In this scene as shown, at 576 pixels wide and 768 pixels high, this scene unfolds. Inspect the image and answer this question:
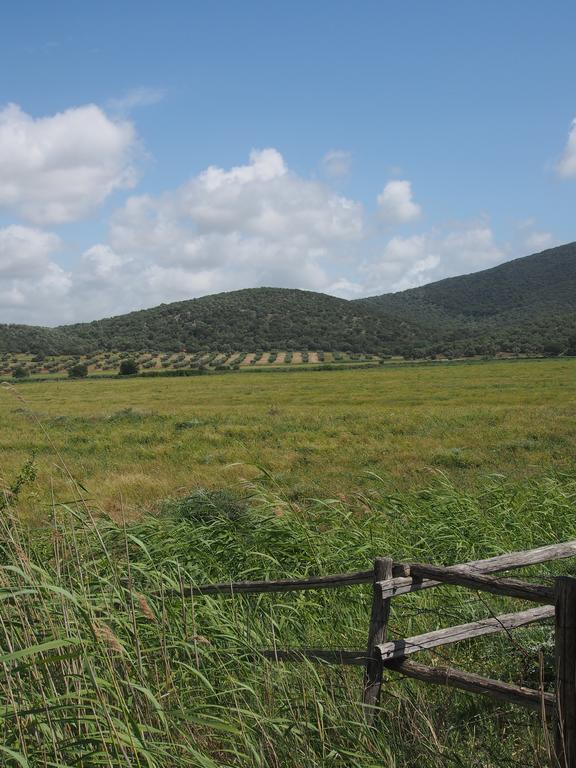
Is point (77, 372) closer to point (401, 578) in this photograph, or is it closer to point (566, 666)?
point (401, 578)

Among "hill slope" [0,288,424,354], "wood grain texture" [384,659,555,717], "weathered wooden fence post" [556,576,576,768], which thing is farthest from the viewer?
"hill slope" [0,288,424,354]

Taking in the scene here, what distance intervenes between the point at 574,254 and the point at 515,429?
19908 cm

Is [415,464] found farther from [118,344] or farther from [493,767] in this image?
[118,344]

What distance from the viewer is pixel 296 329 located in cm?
13950

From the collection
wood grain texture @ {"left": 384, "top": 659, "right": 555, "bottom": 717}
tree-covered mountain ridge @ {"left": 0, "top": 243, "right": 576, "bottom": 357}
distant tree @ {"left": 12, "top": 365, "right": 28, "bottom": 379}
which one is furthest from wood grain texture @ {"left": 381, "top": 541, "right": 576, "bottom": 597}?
tree-covered mountain ridge @ {"left": 0, "top": 243, "right": 576, "bottom": 357}

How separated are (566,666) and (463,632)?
118 cm

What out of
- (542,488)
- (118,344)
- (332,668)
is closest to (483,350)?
(118,344)

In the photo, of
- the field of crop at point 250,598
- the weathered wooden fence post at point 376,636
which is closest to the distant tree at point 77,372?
the field of crop at point 250,598

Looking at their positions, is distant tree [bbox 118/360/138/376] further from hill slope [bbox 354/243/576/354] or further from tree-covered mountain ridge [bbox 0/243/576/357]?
hill slope [bbox 354/243/576/354]

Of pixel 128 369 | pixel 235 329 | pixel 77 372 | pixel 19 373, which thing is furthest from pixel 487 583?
pixel 235 329

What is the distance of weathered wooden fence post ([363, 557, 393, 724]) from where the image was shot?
3893 millimetres

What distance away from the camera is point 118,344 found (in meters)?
134

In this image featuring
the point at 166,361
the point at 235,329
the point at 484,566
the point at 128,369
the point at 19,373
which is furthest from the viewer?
the point at 235,329

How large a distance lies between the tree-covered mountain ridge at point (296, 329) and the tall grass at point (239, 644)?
9201 cm
